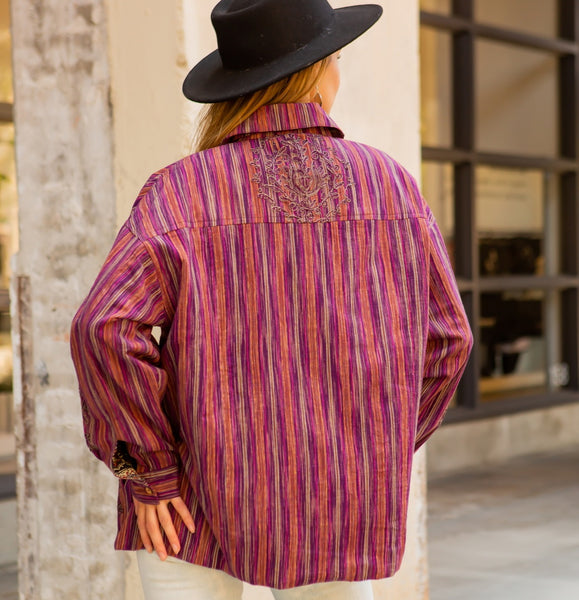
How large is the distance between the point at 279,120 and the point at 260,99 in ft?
0.17

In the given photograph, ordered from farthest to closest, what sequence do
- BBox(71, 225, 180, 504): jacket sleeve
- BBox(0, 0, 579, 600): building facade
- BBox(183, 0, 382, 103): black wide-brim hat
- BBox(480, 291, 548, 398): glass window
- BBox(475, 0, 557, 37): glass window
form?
1. BBox(480, 291, 548, 398): glass window
2. BBox(475, 0, 557, 37): glass window
3. BBox(0, 0, 579, 600): building facade
4. BBox(183, 0, 382, 103): black wide-brim hat
5. BBox(71, 225, 180, 504): jacket sleeve

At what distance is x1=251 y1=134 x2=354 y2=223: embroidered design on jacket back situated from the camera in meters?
1.78

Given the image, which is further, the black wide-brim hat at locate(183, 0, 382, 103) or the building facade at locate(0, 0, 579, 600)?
the building facade at locate(0, 0, 579, 600)

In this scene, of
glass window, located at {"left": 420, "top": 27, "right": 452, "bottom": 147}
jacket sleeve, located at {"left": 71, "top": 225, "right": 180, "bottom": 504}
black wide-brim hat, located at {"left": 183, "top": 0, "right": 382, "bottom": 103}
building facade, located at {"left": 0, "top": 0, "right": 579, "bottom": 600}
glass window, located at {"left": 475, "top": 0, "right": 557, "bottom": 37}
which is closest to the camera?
jacket sleeve, located at {"left": 71, "top": 225, "right": 180, "bottom": 504}

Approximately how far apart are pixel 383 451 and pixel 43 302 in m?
1.81

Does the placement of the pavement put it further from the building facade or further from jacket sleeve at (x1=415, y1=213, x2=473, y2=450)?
jacket sleeve at (x1=415, y1=213, x2=473, y2=450)

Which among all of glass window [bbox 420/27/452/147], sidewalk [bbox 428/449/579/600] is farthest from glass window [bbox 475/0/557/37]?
sidewalk [bbox 428/449/579/600]

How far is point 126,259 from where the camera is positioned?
1.72 m

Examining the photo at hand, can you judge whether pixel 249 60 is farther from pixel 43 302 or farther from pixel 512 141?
pixel 512 141

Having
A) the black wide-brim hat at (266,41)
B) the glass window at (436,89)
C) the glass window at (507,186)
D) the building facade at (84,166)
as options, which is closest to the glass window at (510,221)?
the glass window at (507,186)

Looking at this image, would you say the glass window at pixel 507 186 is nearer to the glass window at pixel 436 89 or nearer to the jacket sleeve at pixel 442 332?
the glass window at pixel 436 89

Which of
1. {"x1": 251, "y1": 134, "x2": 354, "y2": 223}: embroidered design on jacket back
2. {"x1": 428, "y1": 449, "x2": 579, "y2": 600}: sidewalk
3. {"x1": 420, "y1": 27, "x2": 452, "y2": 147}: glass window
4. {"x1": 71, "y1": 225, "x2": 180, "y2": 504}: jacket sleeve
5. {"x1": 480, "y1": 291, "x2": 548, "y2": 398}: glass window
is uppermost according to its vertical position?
{"x1": 420, "y1": 27, "x2": 452, "y2": 147}: glass window

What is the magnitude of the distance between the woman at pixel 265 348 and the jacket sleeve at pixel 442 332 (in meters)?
0.05

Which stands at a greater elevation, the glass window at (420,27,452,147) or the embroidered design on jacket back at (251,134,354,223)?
the glass window at (420,27,452,147)
